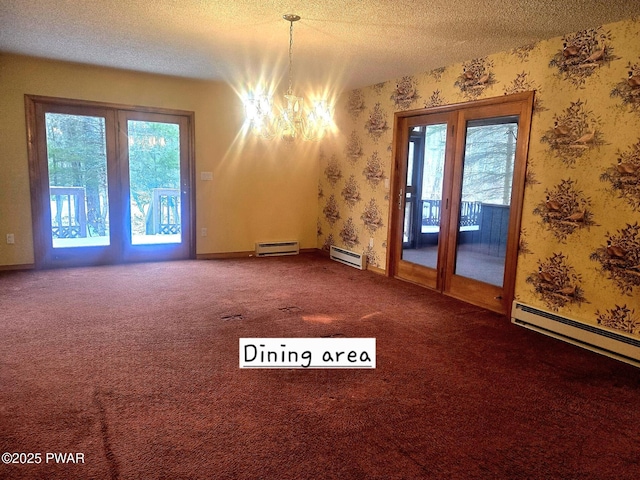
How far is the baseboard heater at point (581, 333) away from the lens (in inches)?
120

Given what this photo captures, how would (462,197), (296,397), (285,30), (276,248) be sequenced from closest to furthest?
(296,397), (285,30), (462,197), (276,248)

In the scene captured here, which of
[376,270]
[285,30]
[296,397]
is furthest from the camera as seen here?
[376,270]

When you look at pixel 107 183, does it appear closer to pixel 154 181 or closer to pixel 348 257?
pixel 154 181

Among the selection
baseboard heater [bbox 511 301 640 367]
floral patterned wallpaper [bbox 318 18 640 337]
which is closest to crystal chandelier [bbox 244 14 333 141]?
floral patterned wallpaper [bbox 318 18 640 337]

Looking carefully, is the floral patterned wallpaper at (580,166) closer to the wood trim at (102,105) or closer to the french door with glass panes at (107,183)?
the wood trim at (102,105)

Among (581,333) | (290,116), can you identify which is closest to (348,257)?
(290,116)

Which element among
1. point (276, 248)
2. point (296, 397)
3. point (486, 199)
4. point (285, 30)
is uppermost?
point (285, 30)

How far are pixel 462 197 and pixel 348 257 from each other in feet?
6.84

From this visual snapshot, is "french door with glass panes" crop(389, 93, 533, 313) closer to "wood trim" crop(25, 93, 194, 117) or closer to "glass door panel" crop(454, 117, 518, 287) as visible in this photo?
"glass door panel" crop(454, 117, 518, 287)

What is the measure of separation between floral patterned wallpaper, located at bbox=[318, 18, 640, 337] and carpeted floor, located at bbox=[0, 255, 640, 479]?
0.48 meters

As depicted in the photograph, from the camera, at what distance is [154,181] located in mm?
5766

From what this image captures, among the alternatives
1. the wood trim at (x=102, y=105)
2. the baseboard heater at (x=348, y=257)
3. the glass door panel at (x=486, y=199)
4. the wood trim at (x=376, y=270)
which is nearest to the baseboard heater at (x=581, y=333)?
the glass door panel at (x=486, y=199)

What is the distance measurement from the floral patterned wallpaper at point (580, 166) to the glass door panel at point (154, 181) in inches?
146

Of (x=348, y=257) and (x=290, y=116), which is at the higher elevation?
(x=290, y=116)
